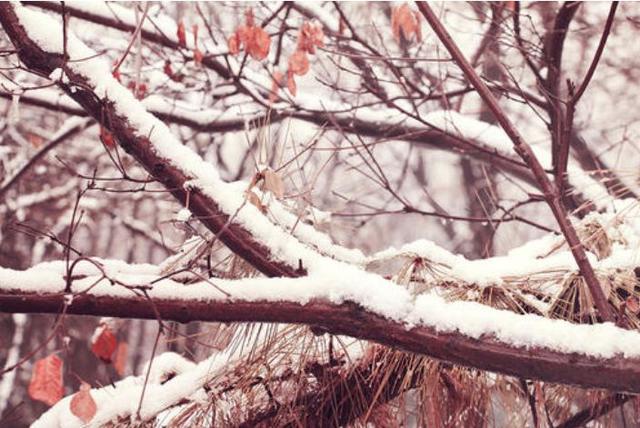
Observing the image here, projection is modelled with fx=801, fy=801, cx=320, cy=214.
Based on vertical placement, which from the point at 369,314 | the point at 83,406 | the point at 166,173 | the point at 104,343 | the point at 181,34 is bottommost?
the point at 83,406

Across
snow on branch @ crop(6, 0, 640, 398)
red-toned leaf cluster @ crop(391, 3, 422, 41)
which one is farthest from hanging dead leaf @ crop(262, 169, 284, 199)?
red-toned leaf cluster @ crop(391, 3, 422, 41)

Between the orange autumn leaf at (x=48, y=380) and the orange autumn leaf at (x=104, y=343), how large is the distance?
2.79ft

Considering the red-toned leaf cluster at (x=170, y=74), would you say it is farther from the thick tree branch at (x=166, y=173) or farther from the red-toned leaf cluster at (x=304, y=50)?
the thick tree branch at (x=166, y=173)

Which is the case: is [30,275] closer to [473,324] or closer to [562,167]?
[473,324]

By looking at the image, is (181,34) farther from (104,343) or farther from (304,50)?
(104,343)

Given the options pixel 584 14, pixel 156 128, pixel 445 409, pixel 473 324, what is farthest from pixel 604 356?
pixel 584 14

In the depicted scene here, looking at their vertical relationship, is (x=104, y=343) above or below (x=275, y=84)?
below

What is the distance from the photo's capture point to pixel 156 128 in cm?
161

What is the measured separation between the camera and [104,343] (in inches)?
107

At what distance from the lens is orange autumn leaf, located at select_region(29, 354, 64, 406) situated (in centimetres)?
181

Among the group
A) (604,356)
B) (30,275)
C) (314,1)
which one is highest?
(314,1)

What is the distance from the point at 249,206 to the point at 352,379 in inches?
23.8

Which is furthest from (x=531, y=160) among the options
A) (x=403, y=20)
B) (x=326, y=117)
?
(x=326, y=117)

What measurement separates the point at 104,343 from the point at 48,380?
0.91m
